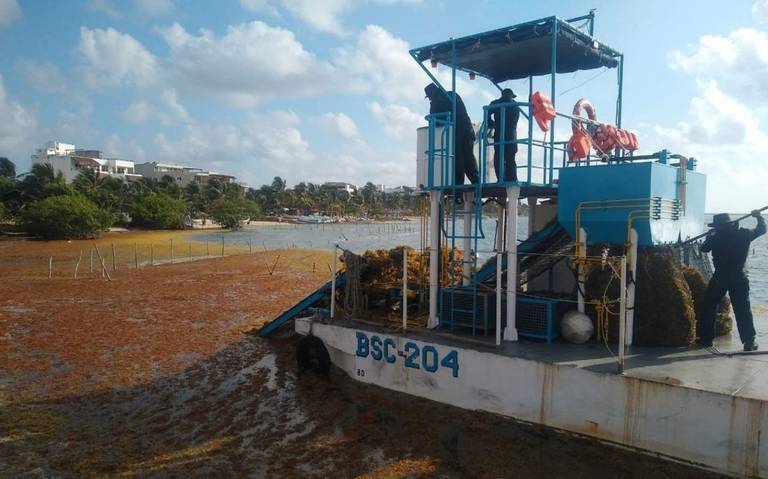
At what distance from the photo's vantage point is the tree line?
56969mm

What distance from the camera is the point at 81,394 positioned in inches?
395

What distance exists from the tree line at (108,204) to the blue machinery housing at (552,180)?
1034 centimetres

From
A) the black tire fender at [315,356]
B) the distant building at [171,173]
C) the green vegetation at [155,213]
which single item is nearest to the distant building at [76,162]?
the distant building at [171,173]

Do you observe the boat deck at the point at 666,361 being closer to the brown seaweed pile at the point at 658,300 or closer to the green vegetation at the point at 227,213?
the brown seaweed pile at the point at 658,300

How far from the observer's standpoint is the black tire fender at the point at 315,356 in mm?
10516

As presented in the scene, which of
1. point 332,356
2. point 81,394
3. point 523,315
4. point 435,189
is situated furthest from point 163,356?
point 523,315

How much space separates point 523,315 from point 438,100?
3962mm

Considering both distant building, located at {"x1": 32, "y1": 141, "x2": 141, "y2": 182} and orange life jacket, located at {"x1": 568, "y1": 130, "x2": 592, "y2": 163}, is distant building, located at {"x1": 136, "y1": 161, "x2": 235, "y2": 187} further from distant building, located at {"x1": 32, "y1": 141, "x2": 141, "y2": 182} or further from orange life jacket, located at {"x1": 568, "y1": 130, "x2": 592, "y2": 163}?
orange life jacket, located at {"x1": 568, "y1": 130, "x2": 592, "y2": 163}

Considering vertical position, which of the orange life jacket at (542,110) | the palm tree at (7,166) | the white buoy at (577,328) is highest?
the palm tree at (7,166)

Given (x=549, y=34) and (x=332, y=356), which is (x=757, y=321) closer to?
(x=549, y=34)

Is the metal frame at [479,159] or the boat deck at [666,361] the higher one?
the metal frame at [479,159]

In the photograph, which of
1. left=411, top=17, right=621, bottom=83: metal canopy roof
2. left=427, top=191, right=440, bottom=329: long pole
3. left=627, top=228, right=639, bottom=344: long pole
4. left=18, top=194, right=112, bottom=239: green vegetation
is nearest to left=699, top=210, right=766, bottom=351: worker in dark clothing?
left=627, top=228, right=639, bottom=344: long pole

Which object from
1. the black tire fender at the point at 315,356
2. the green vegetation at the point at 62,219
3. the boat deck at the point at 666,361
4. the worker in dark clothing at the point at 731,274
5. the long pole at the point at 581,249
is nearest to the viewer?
the boat deck at the point at 666,361

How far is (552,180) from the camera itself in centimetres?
946
